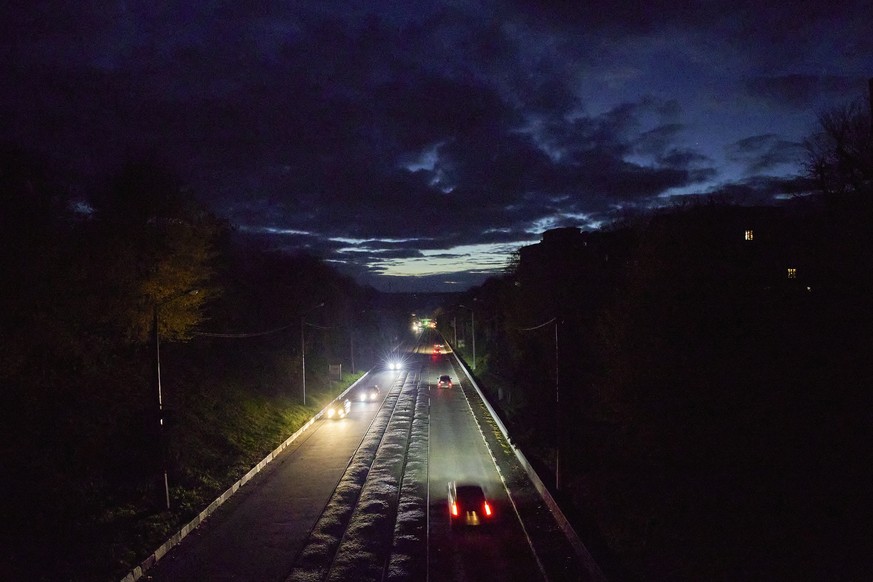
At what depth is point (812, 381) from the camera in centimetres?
1430

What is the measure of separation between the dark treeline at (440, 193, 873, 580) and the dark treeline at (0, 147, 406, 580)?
12787mm

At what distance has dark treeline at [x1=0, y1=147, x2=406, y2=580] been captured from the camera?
14352mm

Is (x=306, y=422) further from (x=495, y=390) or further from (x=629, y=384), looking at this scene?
(x=495, y=390)

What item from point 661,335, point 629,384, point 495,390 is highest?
point 661,335

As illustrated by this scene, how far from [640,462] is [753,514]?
5125mm

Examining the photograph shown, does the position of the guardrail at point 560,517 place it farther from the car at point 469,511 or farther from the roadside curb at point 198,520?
the roadside curb at point 198,520

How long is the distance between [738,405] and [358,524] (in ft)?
37.9

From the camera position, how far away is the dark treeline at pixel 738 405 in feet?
43.0

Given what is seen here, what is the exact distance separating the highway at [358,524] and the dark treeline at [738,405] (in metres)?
3.01

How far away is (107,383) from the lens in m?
21.5

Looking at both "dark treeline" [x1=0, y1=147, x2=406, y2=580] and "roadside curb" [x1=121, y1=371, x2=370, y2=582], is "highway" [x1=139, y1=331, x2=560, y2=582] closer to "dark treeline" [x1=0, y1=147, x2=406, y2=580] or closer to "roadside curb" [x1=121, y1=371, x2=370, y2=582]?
"roadside curb" [x1=121, y1=371, x2=370, y2=582]

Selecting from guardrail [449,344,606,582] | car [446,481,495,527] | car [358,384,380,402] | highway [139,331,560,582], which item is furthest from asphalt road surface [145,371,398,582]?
car [358,384,380,402]

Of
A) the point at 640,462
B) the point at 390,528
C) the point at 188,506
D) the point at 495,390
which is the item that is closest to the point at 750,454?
Result: the point at 640,462

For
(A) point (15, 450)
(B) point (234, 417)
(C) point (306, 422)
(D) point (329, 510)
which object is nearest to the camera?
(A) point (15, 450)
